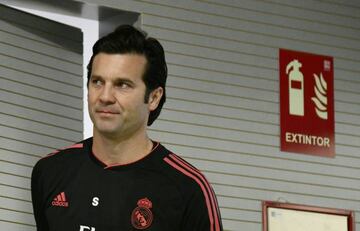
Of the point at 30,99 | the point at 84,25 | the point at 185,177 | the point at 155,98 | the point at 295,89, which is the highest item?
the point at 84,25

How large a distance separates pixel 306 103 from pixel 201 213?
16.1 ft

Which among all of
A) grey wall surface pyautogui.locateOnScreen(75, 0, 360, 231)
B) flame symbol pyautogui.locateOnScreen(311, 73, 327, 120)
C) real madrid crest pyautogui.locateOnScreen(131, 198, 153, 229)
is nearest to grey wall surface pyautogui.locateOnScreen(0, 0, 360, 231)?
grey wall surface pyautogui.locateOnScreen(75, 0, 360, 231)

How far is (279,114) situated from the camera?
29.2 ft

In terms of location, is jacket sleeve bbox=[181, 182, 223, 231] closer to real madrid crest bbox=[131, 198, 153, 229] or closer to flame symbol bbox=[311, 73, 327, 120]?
real madrid crest bbox=[131, 198, 153, 229]

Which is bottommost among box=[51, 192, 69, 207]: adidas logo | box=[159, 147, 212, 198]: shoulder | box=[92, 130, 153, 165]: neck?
box=[51, 192, 69, 207]: adidas logo

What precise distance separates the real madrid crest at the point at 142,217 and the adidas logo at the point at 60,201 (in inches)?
11.3

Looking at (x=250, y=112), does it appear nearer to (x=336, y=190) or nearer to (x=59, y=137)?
(x=336, y=190)

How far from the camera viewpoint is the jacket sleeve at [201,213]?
4.25 metres

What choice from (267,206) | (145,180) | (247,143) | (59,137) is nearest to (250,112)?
(247,143)

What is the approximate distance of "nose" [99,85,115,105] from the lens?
400cm

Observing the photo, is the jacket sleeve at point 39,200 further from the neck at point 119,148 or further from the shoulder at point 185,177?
the shoulder at point 185,177

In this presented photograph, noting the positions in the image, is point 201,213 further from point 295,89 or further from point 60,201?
point 295,89

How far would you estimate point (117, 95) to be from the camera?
4.04 metres

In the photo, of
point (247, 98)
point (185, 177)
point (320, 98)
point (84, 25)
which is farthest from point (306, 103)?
point (185, 177)
